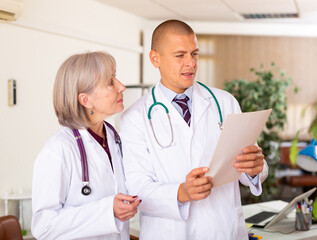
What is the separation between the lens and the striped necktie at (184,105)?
189 cm

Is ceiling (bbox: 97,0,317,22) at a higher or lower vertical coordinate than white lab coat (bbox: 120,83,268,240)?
higher

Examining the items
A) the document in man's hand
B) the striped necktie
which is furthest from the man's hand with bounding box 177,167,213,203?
the striped necktie

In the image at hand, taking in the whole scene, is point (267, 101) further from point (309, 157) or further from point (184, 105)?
point (184, 105)

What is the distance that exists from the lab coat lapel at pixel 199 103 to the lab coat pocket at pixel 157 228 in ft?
1.40

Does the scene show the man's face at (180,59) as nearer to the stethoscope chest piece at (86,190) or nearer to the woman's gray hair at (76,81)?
the woman's gray hair at (76,81)

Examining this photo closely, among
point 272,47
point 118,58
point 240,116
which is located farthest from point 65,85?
point 272,47

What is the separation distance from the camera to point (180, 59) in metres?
1.85

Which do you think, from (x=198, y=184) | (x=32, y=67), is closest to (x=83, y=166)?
(x=198, y=184)

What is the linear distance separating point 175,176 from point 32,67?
105 inches

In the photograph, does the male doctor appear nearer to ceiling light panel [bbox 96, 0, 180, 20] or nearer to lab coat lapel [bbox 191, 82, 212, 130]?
lab coat lapel [bbox 191, 82, 212, 130]

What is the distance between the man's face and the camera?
6.05 feet

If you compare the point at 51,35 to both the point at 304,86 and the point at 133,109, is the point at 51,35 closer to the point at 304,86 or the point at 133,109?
the point at 133,109

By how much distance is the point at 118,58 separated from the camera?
541cm

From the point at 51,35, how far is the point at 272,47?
4.08 meters
